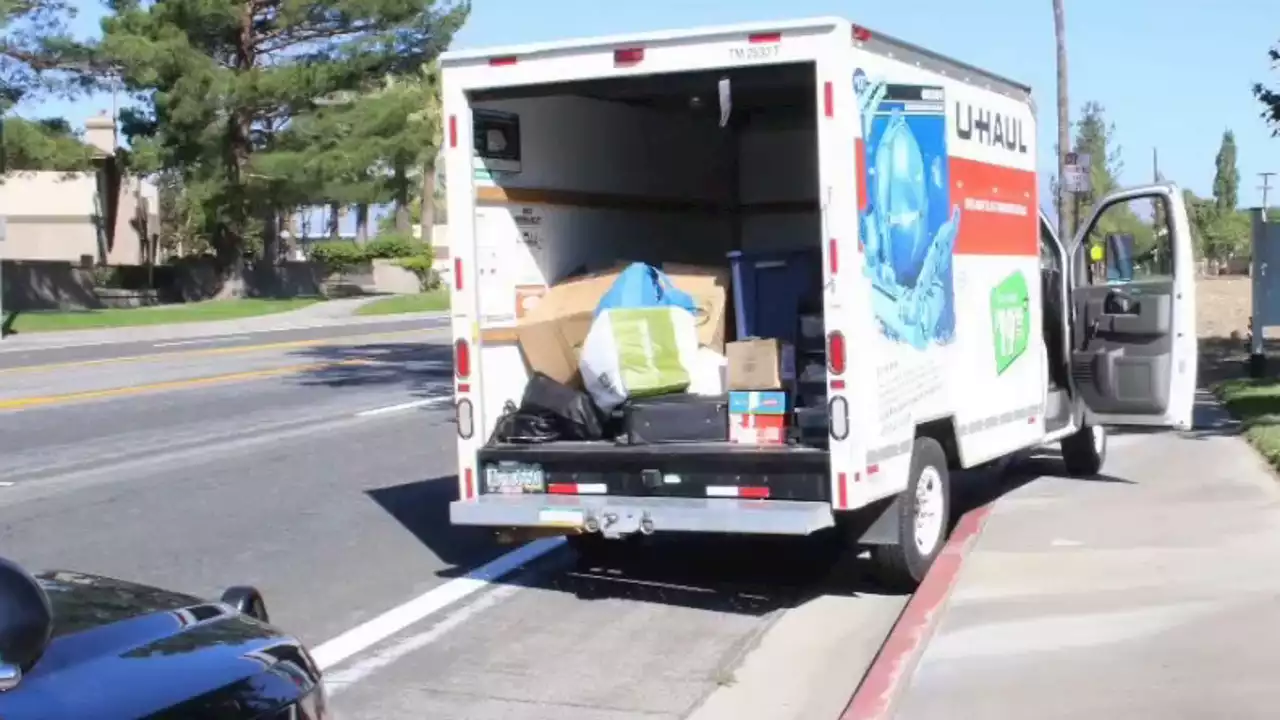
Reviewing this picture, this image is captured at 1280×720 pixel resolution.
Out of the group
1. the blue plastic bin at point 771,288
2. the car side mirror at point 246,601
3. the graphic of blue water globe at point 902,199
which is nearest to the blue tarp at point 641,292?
the blue plastic bin at point 771,288

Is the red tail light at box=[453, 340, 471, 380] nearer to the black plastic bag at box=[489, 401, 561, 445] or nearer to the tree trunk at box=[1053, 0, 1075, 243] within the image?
the black plastic bag at box=[489, 401, 561, 445]

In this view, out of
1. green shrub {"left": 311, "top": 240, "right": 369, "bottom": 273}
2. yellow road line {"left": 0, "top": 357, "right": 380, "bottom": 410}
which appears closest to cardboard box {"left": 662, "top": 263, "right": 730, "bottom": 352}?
yellow road line {"left": 0, "top": 357, "right": 380, "bottom": 410}

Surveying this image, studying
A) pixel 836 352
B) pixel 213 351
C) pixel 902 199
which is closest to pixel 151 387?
pixel 213 351

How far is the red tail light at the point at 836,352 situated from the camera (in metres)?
7.93

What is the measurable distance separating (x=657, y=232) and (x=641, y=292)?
1801 millimetres

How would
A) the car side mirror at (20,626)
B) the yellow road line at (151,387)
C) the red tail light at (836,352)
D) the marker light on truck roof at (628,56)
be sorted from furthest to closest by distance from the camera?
the yellow road line at (151,387), the marker light on truck roof at (628,56), the red tail light at (836,352), the car side mirror at (20,626)

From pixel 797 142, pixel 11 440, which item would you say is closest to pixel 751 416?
pixel 797 142

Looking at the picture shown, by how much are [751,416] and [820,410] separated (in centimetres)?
46

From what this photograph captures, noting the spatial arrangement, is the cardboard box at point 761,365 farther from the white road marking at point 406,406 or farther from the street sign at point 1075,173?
the street sign at point 1075,173

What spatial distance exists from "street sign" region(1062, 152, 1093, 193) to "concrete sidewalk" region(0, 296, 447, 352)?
20.1 m

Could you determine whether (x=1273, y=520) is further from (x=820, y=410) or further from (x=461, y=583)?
(x=461, y=583)

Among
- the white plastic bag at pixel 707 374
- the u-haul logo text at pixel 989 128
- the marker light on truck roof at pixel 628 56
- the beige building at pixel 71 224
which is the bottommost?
the white plastic bag at pixel 707 374

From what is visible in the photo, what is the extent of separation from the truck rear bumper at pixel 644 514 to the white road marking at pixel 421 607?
559 millimetres

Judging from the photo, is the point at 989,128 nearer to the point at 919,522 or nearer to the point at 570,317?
the point at 919,522
